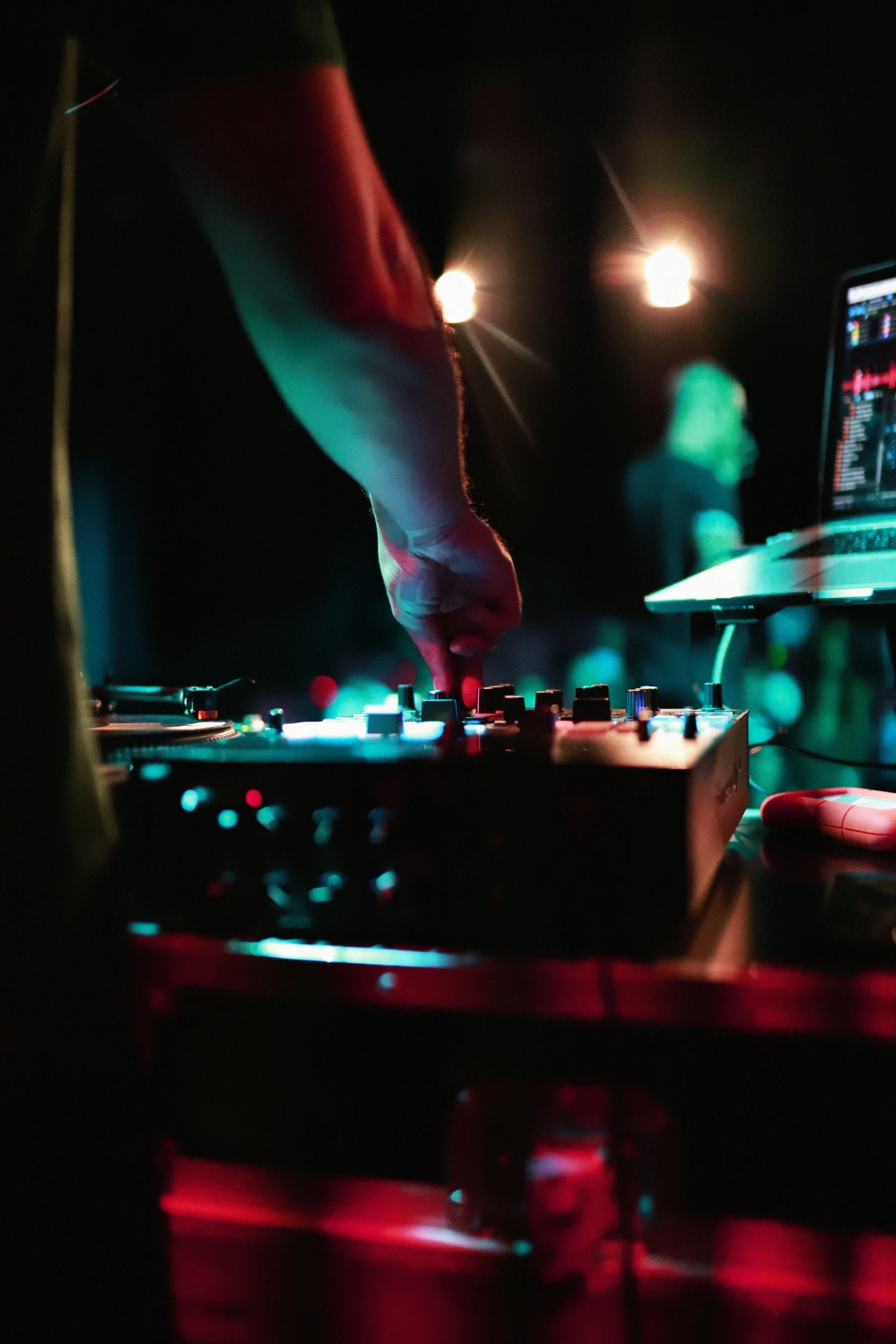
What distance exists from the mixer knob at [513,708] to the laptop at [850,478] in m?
0.49

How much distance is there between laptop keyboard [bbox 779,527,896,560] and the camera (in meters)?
1.07

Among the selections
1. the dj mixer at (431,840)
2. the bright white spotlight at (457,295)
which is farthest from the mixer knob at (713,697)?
the bright white spotlight at (457,295)

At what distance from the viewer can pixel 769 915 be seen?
0.57m

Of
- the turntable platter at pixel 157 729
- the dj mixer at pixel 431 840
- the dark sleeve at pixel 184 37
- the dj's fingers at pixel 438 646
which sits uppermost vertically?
the dark sleeve at pixel 184 37

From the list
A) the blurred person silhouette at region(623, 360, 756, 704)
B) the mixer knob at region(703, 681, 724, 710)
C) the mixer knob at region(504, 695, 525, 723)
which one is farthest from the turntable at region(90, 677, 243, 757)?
the blurred person silhouette at region(623, 360, 756, 704)

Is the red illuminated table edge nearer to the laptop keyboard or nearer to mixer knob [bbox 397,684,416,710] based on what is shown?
mixer knob [bbox 397,684,416,710]

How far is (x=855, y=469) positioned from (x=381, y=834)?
2.99ft

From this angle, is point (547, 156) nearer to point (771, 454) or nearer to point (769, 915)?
point (771, 454)

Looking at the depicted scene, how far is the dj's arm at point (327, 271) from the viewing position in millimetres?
439

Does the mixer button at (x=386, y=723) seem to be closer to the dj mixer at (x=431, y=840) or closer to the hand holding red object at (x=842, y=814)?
the dj mixer at (x=431, y=840)

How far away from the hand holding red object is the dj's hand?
0.33 m

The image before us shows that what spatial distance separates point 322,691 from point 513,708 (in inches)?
38.0

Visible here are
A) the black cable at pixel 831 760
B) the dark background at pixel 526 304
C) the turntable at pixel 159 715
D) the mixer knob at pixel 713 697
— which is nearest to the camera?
the turntable at pixel 159 715

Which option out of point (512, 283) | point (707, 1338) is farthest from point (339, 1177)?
point (512, 283)
